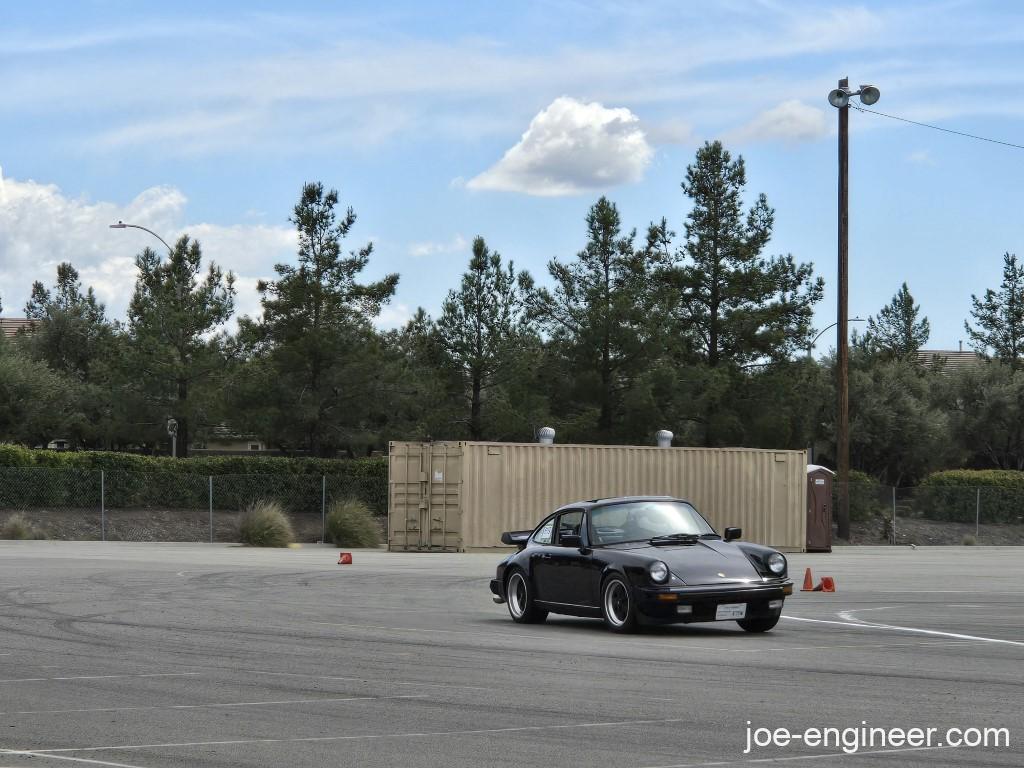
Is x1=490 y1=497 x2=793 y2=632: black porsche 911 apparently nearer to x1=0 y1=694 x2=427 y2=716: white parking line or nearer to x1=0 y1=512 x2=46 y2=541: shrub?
x1=0 y1=694 x2=427 y2=716: white parking line

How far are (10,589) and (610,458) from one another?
18.5m

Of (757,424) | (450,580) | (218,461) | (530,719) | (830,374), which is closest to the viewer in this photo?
(530,719)

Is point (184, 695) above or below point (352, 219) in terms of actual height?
below

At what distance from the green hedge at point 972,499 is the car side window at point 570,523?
35570 millimetres

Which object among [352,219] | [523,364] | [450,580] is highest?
[352,219]

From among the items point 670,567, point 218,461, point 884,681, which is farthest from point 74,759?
point 218,461

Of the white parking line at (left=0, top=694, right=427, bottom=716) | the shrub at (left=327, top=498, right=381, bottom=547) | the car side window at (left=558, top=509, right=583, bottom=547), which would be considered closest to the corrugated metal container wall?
the shrub at (left=327, top=498, right=381, bottom=547)

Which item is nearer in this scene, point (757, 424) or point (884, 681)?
Answer: point (884, 681)

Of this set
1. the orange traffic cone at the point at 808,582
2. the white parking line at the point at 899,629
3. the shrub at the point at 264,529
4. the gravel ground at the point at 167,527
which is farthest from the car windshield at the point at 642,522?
the gravel ground at the point at 167,527

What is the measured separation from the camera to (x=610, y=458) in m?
35.6

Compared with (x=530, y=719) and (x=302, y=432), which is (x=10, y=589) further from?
(x=302, y=432)

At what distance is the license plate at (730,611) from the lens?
1359 centimetres

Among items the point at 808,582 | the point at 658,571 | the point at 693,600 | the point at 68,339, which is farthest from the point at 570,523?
the point at 68,339

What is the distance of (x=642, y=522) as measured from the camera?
14.9 meters
